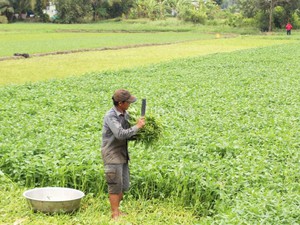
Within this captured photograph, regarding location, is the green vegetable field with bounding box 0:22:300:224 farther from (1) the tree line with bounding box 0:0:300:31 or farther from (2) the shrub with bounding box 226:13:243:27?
Answer: (2) the shrub with bounding box 226:13:243:27

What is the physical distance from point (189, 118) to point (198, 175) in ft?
15.6

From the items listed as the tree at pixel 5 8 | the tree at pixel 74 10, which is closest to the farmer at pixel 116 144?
the tree at pixel 74 10

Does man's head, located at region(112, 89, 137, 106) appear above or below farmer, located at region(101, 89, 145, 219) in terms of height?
above

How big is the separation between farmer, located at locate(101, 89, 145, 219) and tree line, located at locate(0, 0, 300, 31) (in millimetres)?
63723

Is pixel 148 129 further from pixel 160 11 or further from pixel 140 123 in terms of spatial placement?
pixel 160 11

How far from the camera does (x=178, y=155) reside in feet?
31.8

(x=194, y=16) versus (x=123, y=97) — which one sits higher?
(x=123, y=97)

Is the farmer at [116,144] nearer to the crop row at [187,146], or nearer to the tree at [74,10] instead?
the crop row at [187,146]

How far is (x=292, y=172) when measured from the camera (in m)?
8.84

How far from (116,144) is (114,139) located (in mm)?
81

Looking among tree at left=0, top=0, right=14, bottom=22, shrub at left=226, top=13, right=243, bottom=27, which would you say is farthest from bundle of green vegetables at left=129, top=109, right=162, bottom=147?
tree at left=0, top=0, right=14, bottom=22

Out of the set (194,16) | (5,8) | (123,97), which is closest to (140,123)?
(123,97)

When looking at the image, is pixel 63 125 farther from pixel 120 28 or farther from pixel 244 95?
pixel 120 28

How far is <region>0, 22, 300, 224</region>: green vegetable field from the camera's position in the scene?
793 cm
